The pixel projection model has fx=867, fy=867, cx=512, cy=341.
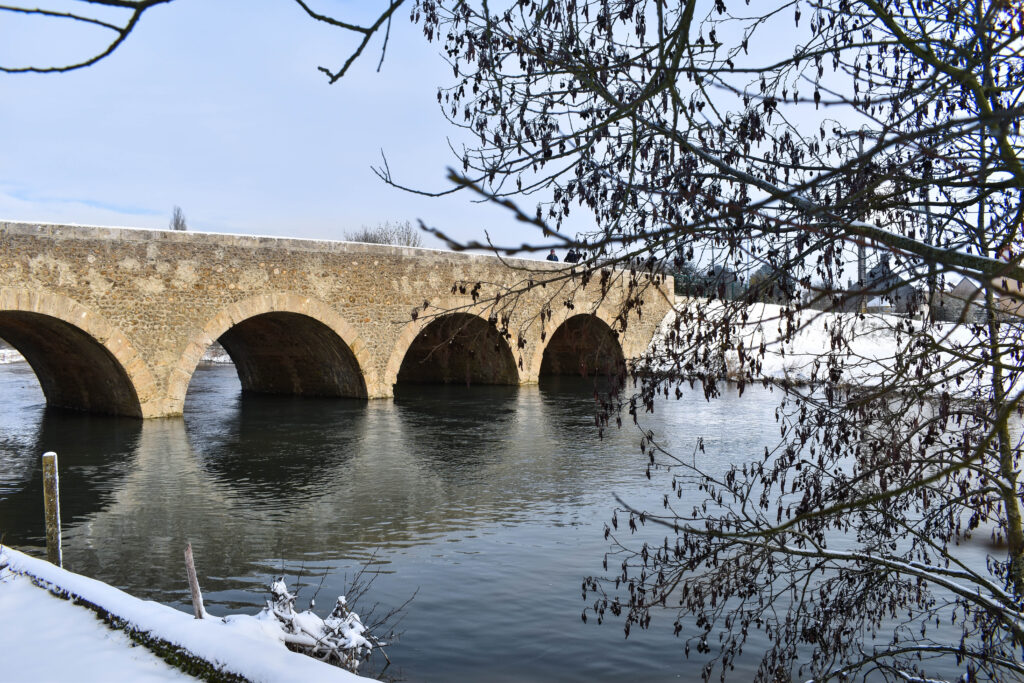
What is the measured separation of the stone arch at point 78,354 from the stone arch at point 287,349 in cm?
61

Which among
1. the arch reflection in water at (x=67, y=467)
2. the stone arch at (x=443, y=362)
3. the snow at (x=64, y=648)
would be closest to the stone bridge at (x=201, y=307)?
A: the stone arch at (x=443, y=362)

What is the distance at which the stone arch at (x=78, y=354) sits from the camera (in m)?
11.8

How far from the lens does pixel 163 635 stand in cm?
380

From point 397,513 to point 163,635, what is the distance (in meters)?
3.88

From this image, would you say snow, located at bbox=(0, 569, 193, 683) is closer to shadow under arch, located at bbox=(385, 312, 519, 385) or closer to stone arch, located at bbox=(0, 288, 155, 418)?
stone arch, located at bbox=(0, 288, 155, 418)

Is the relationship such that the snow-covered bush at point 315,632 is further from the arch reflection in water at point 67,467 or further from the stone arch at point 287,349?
the stone arch at point 287,349

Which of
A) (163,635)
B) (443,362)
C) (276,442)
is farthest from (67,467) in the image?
(443,362)

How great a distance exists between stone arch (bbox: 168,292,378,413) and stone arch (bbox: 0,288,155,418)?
0.61m

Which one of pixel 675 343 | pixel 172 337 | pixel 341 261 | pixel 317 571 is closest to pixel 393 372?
pixel 341 261

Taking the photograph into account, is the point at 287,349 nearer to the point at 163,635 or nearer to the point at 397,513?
the point at 397,513

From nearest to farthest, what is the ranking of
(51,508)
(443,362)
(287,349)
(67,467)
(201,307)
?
(51,508) < (67,467) < (201,307) < (287,349) < (443,362)

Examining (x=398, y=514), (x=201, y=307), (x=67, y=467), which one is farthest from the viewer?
(x=201, y=307)

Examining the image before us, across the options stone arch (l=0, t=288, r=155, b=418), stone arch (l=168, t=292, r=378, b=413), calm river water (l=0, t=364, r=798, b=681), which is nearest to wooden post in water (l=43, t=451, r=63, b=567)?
calm river water (l=0, t=364, r=798, b=681)

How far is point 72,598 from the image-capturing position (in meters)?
4.32
